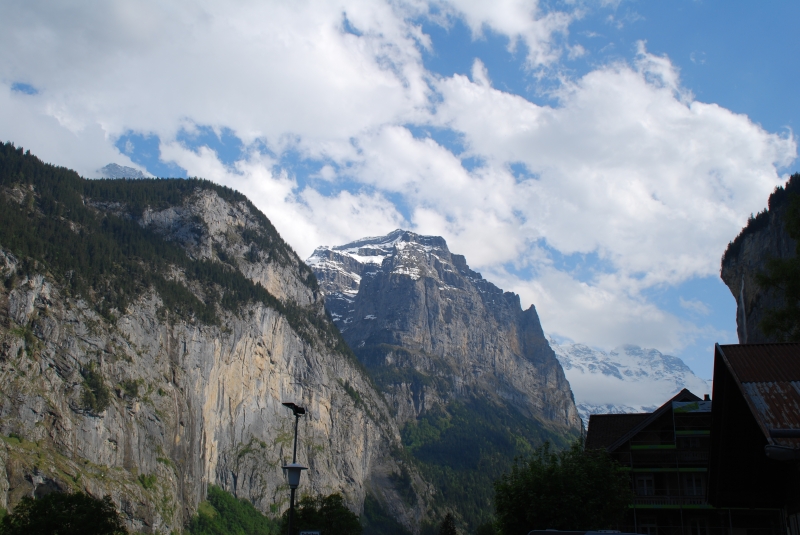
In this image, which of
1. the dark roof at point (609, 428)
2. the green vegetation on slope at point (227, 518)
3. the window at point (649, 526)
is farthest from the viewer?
the green vegetation on slope at point (227, 518)

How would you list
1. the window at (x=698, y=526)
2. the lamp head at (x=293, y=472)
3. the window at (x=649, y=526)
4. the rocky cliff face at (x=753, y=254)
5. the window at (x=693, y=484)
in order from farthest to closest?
1. the rocky cliff face at (x=753, y=254)
2. the window at (x=693, y=484)
3. the window at (x=649, y=526)
4. the window at (x=698, y=526)
5. the lamp head at (x=293, y=472)

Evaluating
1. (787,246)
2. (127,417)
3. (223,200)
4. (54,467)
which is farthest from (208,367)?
(787,246)

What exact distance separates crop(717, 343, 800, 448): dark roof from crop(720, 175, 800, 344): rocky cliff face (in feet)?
237

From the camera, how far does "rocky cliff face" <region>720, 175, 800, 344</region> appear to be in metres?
84.5

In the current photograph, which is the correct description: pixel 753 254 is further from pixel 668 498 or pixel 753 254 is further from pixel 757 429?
pixel 757 429

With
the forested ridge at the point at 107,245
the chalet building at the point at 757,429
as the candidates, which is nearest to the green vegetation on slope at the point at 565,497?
the chalet building at the point at 757,429

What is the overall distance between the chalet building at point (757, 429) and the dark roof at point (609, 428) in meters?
34.8

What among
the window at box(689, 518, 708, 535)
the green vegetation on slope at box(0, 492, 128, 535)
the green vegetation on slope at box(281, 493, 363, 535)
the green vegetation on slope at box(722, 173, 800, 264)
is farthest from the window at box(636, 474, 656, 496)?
the green vegetation on slope at box(722, 173, 800, 264)

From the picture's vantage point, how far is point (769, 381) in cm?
1395

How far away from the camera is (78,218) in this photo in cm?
15200

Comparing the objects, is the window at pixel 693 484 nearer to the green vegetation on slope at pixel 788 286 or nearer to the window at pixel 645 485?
the window at pixel 645 485

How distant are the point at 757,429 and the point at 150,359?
13184cm

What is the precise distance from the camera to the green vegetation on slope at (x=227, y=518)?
424 ft

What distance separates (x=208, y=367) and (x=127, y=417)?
3026 centimetres
